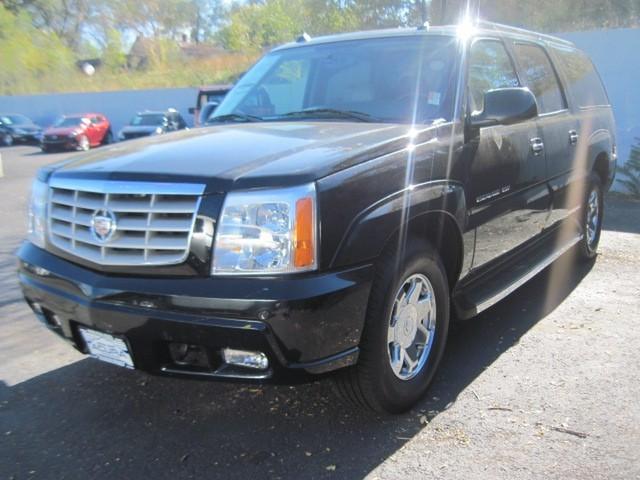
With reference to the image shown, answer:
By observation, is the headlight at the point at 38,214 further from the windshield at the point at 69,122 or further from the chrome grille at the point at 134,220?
the windshield at the point at 69,122

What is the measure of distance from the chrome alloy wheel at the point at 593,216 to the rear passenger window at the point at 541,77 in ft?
3.84

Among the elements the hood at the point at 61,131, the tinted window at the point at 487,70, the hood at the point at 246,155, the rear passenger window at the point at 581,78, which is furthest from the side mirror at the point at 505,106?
the hood at the point at 61,131

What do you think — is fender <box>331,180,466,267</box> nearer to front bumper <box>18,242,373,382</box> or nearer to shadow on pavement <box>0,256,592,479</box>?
front bumper <box>18,242,373,382</box>

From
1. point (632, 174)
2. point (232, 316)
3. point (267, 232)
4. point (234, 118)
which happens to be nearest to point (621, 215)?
point (632, 174)

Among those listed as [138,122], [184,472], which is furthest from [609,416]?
[138,122]

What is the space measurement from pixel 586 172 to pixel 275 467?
4.07m

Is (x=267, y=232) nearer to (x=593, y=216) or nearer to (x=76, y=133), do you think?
(x=593, y=216)

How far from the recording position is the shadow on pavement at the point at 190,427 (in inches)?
110

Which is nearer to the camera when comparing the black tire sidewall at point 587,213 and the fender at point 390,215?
the fender at point 390,215

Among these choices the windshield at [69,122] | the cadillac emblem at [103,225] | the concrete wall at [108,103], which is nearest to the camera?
the cadillac emblem at [103,225]

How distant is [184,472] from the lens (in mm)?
2744

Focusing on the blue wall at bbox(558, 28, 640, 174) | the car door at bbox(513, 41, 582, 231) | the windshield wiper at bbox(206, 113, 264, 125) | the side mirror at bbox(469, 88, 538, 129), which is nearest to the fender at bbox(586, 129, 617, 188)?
the car door at bbox(513, 41, 582, 231)

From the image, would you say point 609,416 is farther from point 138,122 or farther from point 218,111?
point 138,122

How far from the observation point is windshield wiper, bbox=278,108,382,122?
3.62 metres
